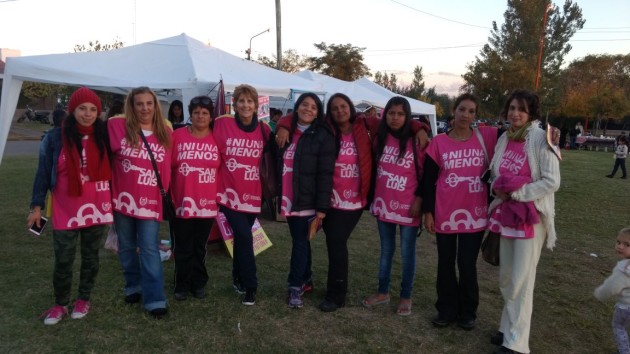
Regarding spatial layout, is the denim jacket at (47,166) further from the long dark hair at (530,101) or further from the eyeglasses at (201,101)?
the long dark hair at (530,101)

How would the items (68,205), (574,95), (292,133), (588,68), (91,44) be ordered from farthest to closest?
(588,68)
(574,95)
(91,44)
(292,133)
(68,205)

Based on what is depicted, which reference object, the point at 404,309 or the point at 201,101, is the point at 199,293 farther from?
the point at 404,309

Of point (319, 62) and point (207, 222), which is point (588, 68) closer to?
point (319, 62)

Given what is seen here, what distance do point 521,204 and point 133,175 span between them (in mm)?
2801

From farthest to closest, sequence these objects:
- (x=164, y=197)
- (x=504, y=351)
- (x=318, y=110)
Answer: (x=318, y=110) < (x=164, y=197) < (x=504, y=351)

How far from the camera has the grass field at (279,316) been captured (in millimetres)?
3232

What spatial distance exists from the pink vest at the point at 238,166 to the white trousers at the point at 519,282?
6.46 feet

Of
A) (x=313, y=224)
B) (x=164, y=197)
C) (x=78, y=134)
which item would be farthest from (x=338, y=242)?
(x=78, y=134)

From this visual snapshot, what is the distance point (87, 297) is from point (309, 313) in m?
1.80

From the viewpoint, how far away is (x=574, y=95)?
41.3 m

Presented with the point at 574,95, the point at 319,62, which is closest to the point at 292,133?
the point at 319,62

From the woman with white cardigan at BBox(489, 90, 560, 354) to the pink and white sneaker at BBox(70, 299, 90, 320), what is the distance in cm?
316

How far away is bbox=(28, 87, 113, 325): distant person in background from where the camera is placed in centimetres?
321

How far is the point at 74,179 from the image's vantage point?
10.4 ft
